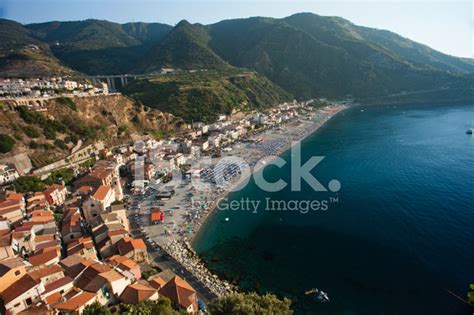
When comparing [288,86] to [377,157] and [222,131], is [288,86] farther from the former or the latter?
[377,157]

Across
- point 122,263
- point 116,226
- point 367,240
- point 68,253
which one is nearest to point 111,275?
point 122,263

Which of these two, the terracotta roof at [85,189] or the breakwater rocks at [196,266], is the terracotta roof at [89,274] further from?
the terracotta roof at [85,189]

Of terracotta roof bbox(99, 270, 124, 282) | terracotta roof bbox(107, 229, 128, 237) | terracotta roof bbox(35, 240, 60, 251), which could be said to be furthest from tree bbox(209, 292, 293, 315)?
terracotta roof bbox(35, 240, 60, 251)

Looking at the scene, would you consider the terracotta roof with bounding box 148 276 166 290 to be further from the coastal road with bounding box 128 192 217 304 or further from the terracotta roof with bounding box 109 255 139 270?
the coastal road with bounding box 128 192 217 304

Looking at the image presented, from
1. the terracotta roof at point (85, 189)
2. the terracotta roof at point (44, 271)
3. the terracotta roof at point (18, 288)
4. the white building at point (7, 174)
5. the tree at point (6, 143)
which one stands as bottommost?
the terracotta roof at point (85, 189)

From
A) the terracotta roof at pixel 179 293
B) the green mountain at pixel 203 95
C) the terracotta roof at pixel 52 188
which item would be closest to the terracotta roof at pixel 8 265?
the terracotta roof at pixel 179 293

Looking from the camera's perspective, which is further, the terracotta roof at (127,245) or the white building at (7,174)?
the white building at (7,174)
